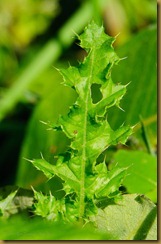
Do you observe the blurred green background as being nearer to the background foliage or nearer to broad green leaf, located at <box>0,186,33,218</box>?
the background foliage

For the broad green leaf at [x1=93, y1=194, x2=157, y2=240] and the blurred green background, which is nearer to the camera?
the broad green leaf at [x1=93, y1=194, x2=157, y2=240]

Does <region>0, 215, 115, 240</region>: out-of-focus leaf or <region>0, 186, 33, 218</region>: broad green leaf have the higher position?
<region>0, 186, 33, 218</region>: broad green leaf

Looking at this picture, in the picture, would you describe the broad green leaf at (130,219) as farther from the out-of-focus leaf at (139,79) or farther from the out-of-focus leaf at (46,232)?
the out-of-focus leaf at (139,79)

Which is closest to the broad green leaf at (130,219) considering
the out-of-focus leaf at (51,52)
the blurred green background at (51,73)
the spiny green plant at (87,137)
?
the spiny green plant at (87,137)

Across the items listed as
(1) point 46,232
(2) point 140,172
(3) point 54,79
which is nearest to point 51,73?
(3) point 54,79

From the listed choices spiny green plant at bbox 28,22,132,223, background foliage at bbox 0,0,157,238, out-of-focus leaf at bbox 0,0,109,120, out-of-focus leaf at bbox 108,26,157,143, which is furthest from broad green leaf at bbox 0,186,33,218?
out-of-focus leaf at bbox 0,0,109,120
